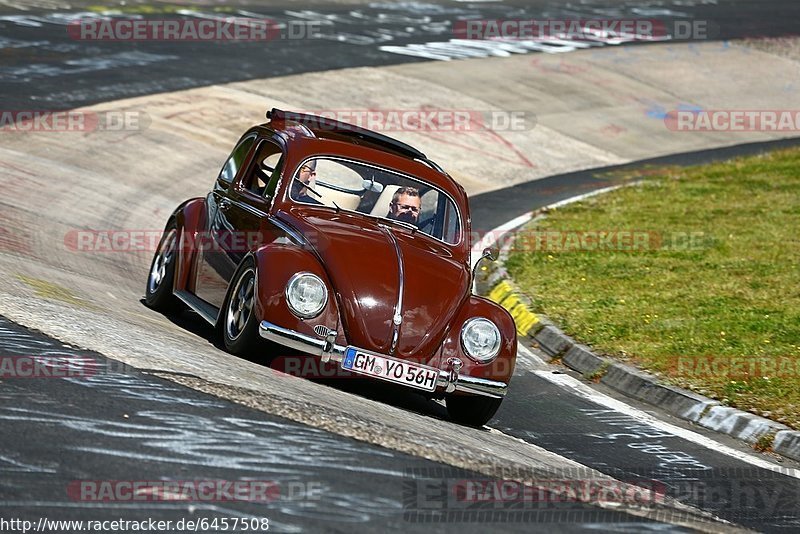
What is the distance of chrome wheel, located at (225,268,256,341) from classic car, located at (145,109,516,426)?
0.01 meters

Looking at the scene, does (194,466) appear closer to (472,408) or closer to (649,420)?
(472,408)

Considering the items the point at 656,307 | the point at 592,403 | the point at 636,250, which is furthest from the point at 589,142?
the point at 592,403

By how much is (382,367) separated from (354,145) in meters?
2.48

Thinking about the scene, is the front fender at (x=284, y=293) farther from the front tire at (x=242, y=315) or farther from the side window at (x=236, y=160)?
the side window at (x=236, y=160)

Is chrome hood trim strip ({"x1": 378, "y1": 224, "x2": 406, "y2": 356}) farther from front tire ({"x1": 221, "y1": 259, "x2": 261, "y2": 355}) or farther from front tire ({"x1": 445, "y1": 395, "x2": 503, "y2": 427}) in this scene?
front tire ({"x1": 221, "y1": 259, "x2": 261, "y2": 355})

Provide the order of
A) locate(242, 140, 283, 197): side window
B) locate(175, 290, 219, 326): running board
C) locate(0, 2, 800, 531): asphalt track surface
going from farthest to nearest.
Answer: locate(242, 140, 283, 197): side window
locate(175, 290, 219, 326): running board
locate(0, 2, 800, 531): asphalt track surface

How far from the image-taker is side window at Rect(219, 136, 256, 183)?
1030cm

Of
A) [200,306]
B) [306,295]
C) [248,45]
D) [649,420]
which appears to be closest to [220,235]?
[200,306]

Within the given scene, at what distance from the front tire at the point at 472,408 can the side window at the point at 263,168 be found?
→ 235cm

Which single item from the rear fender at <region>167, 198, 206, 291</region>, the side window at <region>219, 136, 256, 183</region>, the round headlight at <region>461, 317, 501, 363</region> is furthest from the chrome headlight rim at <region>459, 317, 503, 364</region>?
the side window at <region>219, 136, 256, 183</region>

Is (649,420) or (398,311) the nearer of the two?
(398,311)

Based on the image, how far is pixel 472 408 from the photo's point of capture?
Result: 840 centimetres

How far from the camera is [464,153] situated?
2080 centimetres

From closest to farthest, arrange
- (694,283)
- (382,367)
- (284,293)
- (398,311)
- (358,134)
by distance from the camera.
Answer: (382,367) → (284,293) → (398,311) → (358,134) → (694,283)
